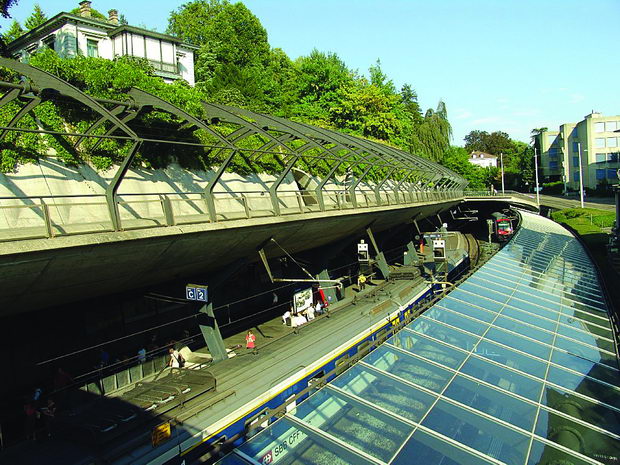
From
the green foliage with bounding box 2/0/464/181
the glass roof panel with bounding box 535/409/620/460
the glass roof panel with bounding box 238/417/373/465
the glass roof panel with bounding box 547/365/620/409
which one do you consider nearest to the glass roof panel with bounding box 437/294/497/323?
the glass roof panel with bounding box 547/365/620/409

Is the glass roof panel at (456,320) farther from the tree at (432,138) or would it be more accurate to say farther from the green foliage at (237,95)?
the tree at (432,138)

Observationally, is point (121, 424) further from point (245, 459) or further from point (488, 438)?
point (488, 438)

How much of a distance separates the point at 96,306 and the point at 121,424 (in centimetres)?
740

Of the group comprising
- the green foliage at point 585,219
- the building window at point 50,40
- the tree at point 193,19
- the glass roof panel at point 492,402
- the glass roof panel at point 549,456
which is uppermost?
the tree at point 193,19

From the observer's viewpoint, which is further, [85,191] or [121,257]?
[85,191]

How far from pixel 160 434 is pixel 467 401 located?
6.23 m

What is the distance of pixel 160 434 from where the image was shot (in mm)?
9492

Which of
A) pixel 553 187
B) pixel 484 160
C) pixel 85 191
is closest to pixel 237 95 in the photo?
pixel 85 191

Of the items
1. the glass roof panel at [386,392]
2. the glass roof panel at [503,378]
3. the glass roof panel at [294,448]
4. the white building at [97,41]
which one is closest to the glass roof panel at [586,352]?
the glass roof panel at [503,378]

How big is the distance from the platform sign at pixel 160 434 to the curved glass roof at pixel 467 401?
14.5 ft

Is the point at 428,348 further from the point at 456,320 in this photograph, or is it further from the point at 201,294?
the point at 201,294

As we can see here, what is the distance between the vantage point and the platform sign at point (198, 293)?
15.7m

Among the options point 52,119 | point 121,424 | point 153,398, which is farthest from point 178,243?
point 52,119

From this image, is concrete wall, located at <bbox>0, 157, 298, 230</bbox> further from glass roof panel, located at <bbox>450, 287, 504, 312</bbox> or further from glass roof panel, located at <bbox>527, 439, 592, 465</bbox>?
glass roof panel, located at <bbox>527, 439, 592, 465</bbox>
